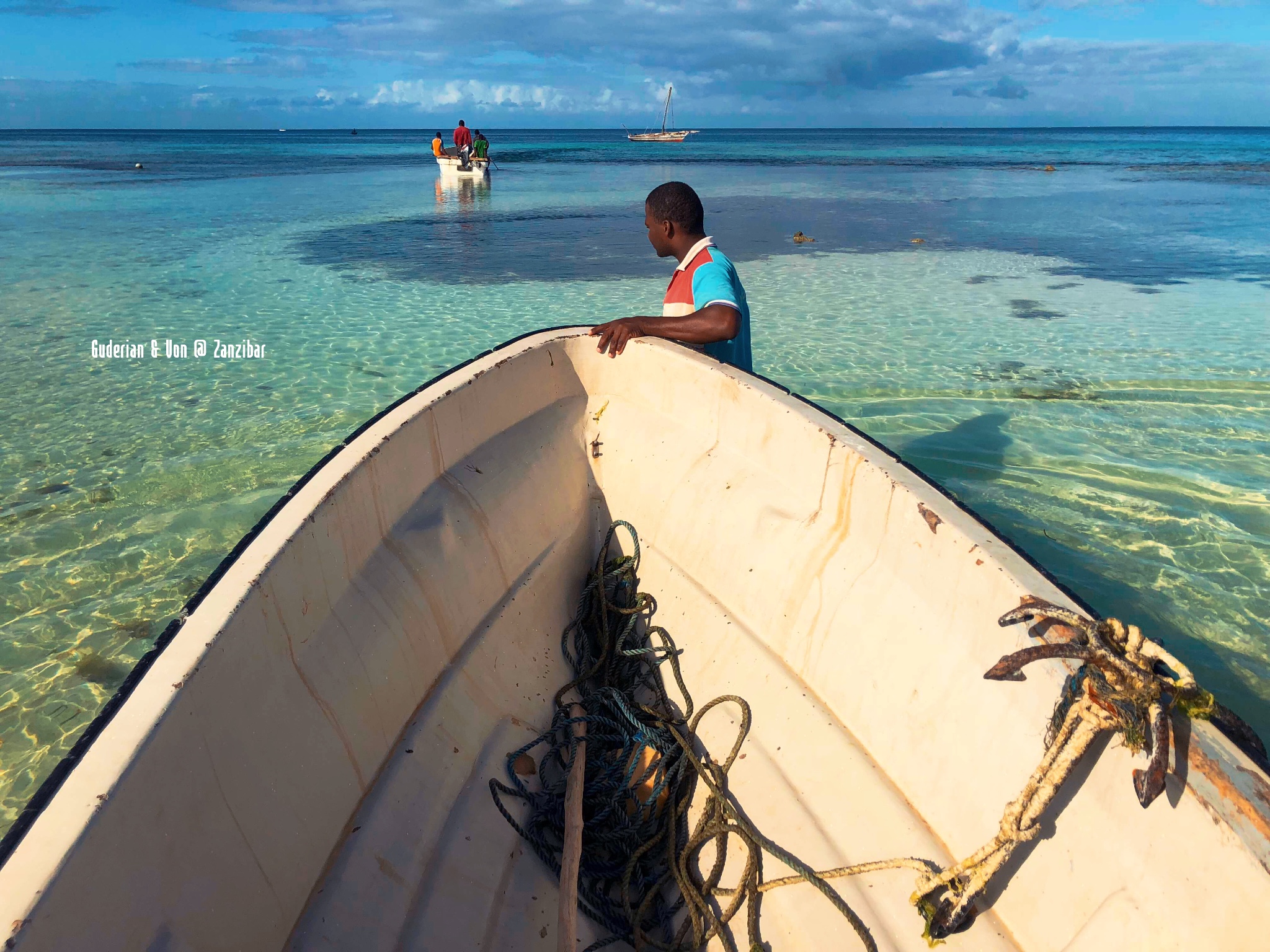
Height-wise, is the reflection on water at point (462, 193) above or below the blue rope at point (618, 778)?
above

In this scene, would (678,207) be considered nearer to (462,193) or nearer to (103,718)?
(103,718)

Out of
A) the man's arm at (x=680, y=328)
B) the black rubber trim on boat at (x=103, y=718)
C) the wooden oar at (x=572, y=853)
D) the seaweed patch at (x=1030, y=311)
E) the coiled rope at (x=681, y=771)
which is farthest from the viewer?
the seaweed patch at (x=1030, y=311)

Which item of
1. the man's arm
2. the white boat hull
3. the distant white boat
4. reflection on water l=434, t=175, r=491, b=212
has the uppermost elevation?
the distant white boat

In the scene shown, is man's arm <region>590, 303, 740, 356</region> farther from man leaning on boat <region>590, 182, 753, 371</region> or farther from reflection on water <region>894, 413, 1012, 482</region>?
reflection on water <region>894, 413, 1012, 482</region>

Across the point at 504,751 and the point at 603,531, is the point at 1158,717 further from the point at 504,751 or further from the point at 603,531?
the point at 603,531

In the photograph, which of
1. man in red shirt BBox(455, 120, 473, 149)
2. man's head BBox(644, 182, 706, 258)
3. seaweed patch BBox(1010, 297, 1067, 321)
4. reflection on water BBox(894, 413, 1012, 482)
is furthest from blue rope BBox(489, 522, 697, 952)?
man in red shirt BBox(455, 120, 473, 149)

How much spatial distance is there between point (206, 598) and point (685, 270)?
2.61 metres

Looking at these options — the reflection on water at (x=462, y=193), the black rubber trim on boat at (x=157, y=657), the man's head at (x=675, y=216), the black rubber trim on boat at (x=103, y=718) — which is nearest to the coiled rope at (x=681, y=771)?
the black rubber trim on boat at (x=157, y=657)

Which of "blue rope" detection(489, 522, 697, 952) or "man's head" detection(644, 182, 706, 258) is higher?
"man's head" detection(644, 182, 706, 258)

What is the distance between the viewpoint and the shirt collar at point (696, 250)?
3.61 metres

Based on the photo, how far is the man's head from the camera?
362cm

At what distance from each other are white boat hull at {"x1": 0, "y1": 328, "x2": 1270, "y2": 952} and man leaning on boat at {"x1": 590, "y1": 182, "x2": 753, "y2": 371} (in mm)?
125

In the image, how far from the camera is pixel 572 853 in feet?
7.22

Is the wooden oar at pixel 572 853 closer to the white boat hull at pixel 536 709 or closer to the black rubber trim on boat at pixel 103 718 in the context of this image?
the white boat hull at pixel 536 709
